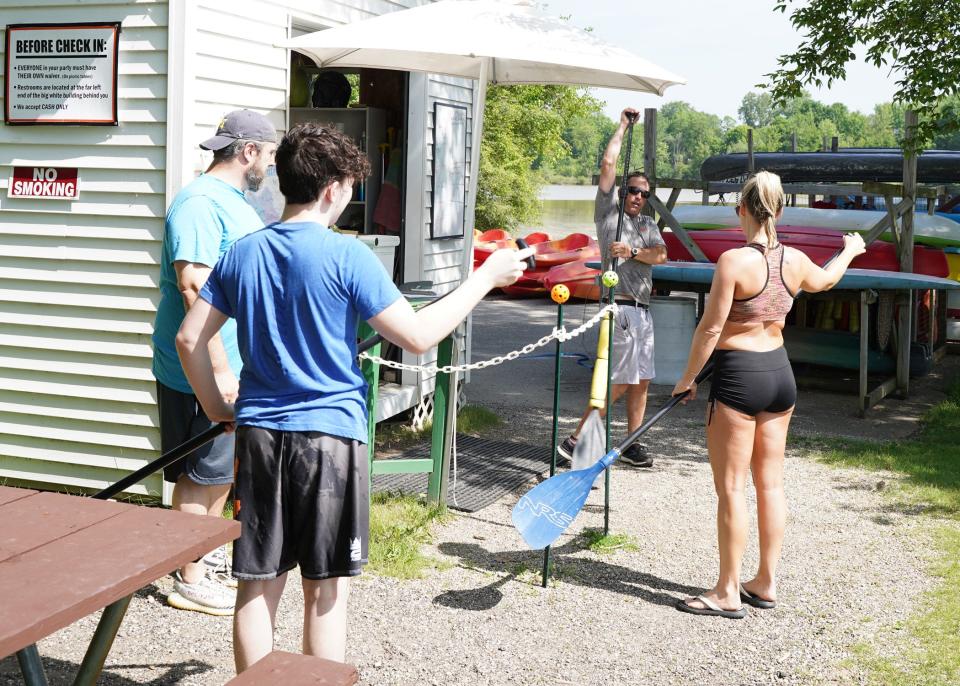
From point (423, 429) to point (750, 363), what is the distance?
420 centimetres

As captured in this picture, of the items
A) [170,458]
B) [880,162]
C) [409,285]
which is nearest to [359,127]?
[409,285]

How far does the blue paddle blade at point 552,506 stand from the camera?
495 centimetres

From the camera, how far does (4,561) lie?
8.26 feet

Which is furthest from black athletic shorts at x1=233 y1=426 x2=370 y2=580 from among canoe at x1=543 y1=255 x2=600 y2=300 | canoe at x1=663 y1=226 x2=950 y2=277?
canoe at x1=543 y1=255 x2=600 y2=300

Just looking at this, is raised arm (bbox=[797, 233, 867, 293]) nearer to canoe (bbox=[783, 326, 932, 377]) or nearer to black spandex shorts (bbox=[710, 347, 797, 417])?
black spandex shorts (bbox=[710, 347, 797, 417])

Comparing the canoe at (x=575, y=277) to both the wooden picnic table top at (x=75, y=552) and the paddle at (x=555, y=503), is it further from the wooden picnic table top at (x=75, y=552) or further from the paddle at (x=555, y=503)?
the wooden picnic table top at (x=75, y=552)

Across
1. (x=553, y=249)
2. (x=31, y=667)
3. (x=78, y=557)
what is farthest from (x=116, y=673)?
(x=553, y=249)

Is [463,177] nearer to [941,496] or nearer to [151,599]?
[941,496]

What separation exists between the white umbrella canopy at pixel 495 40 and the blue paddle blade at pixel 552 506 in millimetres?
2213

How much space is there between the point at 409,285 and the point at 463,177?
250 centimetres

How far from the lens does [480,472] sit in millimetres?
7344

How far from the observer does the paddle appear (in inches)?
195

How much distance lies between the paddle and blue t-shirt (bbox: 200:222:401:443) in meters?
2.05

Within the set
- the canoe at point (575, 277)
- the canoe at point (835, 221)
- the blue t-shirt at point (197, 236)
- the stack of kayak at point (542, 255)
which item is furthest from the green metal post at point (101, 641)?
the stack of kayak at point (542, 255)
